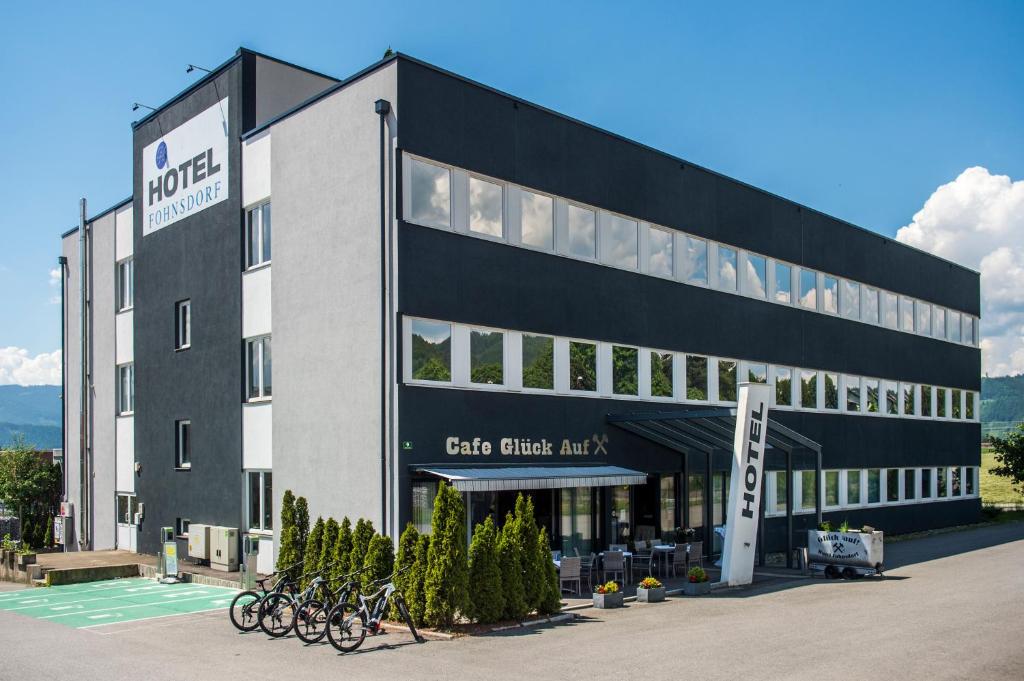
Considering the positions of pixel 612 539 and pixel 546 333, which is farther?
pixel 612 539

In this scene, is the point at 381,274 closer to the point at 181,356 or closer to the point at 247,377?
the point at 247,377

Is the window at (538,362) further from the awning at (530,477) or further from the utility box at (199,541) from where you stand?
the utility box at (199,541)

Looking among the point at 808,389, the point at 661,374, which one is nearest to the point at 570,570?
the point at 661,374

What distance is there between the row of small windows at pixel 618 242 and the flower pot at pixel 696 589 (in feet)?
26.3

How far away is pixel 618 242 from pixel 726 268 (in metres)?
5.28

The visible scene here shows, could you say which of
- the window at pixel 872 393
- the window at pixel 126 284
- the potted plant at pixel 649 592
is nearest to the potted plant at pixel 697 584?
the potted plant at pixel 649 592

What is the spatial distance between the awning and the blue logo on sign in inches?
528

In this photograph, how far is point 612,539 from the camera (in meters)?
24.1

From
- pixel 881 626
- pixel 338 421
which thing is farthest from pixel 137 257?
pixel 881 626

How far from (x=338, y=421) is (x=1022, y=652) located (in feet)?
41.9

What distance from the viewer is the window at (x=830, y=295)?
33.0 m

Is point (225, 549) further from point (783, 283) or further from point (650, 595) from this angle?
point (783, 283)

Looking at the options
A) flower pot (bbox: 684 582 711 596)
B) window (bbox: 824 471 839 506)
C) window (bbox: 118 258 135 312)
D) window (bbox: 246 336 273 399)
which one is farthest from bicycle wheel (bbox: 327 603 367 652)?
window (bbox: 824 471 839 506)

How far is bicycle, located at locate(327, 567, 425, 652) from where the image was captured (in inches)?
560
